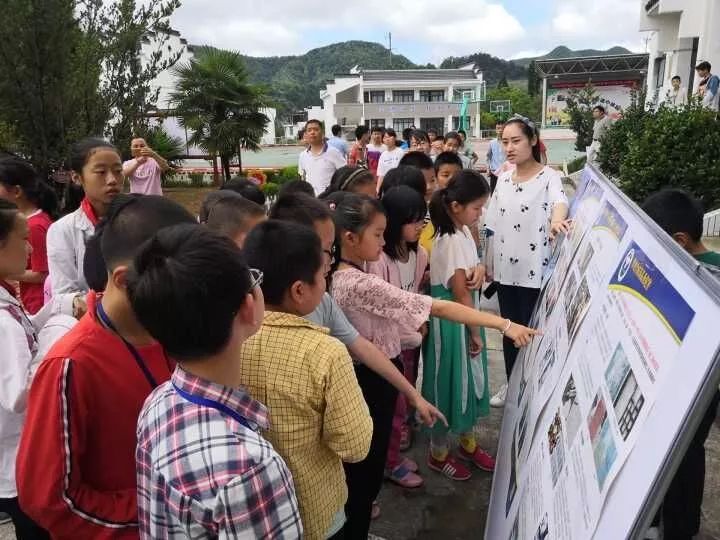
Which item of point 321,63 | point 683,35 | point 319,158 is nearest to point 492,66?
point 321,63

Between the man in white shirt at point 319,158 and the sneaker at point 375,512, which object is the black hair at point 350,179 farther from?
the man in white shirt at point 319,158

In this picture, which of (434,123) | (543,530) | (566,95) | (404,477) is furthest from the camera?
(434,123)

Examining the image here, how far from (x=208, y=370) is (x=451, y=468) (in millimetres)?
1873

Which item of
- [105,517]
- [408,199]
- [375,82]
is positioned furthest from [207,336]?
[375,82]

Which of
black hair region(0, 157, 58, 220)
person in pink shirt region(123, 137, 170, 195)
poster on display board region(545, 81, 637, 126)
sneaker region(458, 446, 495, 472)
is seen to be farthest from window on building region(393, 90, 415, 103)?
sneaker region(458, 446, 495, 472)

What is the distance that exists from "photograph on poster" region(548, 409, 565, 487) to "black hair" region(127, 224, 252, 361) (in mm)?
753

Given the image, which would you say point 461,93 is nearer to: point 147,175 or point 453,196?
point 147,175

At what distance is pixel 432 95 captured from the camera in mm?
55469

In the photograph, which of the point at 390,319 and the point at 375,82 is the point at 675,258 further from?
the point at 375,82

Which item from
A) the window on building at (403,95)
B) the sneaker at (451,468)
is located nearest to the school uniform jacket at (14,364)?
the sneaker at (451,468)

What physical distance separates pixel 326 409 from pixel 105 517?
53cm

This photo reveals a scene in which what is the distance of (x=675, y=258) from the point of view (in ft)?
2.96

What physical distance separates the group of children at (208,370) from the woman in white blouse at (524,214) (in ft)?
2.47

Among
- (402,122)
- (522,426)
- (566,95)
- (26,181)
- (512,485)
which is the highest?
(566,95)
